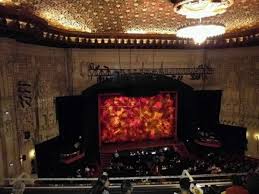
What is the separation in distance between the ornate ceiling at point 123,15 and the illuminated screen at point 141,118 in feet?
16.4

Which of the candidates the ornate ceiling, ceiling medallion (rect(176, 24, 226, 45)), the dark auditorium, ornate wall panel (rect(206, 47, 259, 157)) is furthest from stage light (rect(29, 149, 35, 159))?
ornate wall panel (rect(206, 47, 259, 157))

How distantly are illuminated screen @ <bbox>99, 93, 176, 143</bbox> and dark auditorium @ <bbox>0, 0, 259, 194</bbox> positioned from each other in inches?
2.1

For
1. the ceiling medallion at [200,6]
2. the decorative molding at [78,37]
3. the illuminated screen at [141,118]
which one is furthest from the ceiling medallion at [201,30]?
the illuminated screen at [141,118]

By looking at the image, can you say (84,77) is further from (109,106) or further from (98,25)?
(98,25)

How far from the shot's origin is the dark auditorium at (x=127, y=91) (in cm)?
670

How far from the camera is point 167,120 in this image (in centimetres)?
1445

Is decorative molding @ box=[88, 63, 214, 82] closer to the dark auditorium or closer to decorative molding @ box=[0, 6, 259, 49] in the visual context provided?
the dark auditorium

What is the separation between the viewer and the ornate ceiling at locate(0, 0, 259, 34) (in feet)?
20.2

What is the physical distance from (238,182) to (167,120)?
10.8 metres

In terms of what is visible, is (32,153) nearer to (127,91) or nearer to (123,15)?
(127,91)

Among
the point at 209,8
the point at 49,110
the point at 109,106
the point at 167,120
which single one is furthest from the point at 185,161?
the point at 209,8

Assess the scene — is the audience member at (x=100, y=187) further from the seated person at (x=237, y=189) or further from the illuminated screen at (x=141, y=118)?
the illuminated screen at (x=141, y=118)

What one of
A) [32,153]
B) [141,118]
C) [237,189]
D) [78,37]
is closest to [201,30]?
[237,189]

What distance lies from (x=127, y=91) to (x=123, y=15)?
5647 mm
